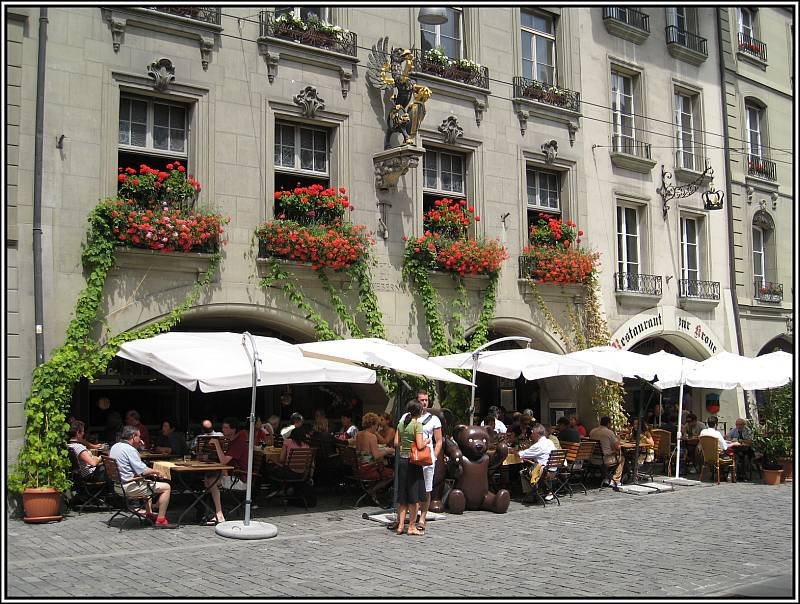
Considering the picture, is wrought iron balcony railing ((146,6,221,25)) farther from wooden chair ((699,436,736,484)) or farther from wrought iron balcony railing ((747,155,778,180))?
wrought iron balcony railing ((747,155,778,180))

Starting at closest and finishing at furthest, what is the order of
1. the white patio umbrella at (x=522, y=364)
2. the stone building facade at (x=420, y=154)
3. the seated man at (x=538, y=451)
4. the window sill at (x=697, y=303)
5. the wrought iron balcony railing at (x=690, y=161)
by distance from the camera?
the stone building facade at (x=420, y=154) → the seated man at (x=538, y=451) → the white patio umbrella at (x=522, y=364) → the window sill at (x=697, y=303) → the wrought iron balcony railing at (x=690, y=161)

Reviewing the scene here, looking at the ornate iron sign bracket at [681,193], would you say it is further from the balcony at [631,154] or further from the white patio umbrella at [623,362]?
the white patio umbrella at [623,362]

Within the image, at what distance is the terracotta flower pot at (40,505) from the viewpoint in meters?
11.5

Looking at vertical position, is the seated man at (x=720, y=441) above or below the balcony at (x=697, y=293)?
below

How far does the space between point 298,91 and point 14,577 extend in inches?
378

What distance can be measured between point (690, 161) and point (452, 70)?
828 centimetres

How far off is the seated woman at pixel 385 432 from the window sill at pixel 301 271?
2.50m

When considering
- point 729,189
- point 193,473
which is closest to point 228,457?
point 193,473

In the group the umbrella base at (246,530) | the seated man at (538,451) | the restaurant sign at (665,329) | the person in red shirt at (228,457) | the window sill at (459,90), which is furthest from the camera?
the restaurant sign at (665,329)

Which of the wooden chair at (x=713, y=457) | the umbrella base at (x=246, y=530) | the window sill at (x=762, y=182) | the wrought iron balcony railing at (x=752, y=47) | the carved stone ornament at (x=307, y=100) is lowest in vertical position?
the umbrella base at (x=246, y=530)

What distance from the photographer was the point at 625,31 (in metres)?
21.4

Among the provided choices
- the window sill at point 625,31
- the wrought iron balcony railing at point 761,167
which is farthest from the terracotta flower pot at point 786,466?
the window sill at point 625,31

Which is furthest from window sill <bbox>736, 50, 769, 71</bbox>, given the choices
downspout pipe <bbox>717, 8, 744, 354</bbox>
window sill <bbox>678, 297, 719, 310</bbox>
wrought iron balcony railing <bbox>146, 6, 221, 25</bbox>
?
wrought iron balcony railing <bbox>146, 6, 221, 25</bbox>

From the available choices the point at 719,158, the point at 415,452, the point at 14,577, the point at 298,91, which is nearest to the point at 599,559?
the point at 415,452
